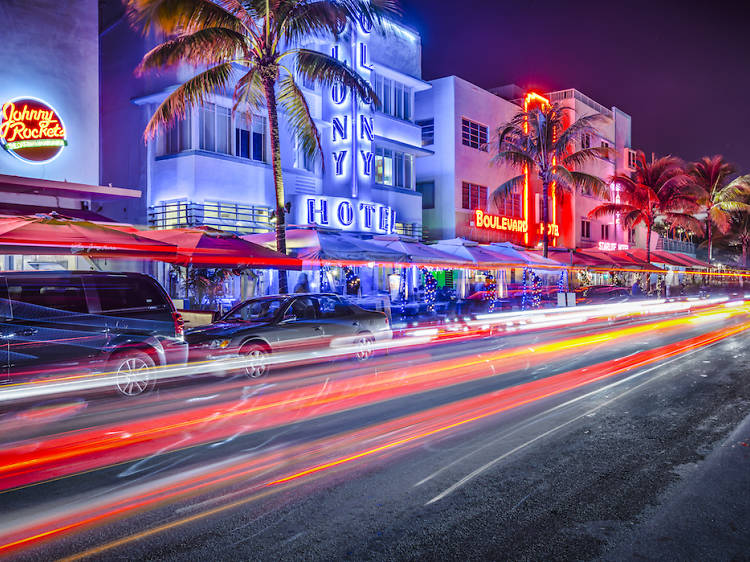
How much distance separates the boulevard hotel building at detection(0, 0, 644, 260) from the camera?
17219 millimetres

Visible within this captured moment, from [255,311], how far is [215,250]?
2.38m

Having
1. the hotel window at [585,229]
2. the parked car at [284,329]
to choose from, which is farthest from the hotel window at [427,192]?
the parked car at [284,329]

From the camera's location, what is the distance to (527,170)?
3741 cm

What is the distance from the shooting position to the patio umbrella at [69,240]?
11250mm

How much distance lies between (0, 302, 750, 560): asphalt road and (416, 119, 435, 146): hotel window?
85.4 ft

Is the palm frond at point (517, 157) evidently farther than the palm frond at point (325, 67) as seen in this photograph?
Yes

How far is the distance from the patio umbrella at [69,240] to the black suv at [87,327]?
2.63 m

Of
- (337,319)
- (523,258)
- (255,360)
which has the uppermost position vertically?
(523,258)

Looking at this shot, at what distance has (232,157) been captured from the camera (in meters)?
21.2

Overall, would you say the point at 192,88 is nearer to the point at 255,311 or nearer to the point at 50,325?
the point at 255,311

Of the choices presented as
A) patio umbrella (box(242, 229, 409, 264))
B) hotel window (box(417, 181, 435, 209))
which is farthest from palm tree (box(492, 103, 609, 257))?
patio umbrella (box(242, 229, 409, 264))

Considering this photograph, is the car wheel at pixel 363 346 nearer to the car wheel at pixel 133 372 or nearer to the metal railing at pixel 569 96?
the car wheel at pixel 133 372

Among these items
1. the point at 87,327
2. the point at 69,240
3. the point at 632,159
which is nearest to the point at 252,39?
the point at 69,240

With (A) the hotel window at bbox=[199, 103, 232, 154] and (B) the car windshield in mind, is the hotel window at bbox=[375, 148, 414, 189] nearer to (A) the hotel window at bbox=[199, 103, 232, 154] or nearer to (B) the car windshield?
(A) the hotel window at bbox=[199, 103, 232, 154]
